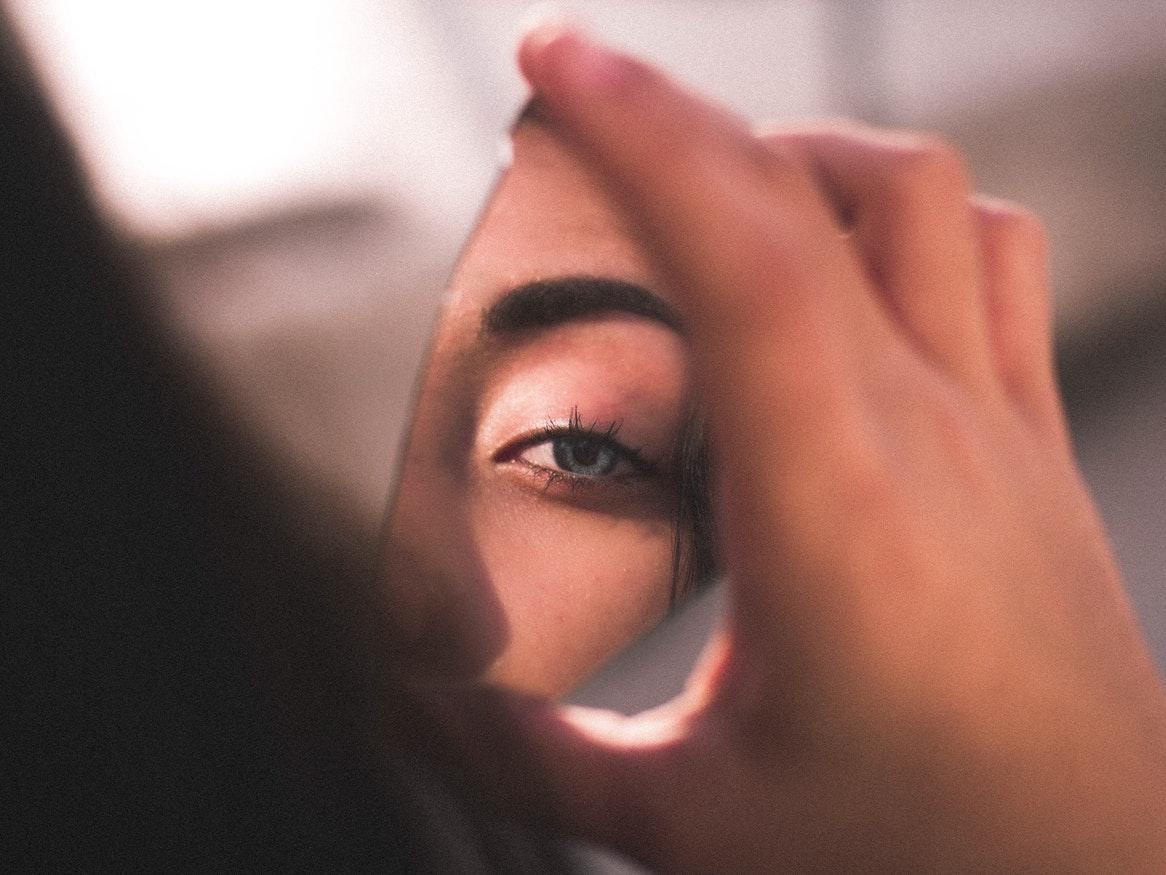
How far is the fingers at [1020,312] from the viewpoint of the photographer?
1.18 ft

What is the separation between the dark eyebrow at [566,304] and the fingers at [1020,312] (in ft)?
0.47

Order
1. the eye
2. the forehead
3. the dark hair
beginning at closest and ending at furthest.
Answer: the dark hair
the forehead
the eye

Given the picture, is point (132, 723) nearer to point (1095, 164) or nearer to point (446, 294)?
point (446, 294)

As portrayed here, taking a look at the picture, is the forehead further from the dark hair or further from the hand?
the dark hair

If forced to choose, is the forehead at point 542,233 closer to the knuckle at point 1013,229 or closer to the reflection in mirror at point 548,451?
the reflection in mirror at point 548,451

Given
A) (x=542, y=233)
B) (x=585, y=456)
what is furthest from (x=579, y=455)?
(x=542, y=233)

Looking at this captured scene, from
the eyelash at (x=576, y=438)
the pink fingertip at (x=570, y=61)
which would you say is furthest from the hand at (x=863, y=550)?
the eyelash at (x=576, y=438)

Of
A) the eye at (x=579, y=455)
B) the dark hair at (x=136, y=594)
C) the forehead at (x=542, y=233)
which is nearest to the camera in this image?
the dark hair at (x=136, y=594)

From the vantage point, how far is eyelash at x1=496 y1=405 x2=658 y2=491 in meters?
0.41

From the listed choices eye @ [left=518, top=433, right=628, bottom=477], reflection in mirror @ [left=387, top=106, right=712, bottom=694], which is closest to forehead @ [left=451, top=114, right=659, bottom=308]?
reflection in mirror @ [left=387, top=106, right=712, bottom=694]

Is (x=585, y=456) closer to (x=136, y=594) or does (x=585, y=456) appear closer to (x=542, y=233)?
(x=542, y=233)

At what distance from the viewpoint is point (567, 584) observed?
1.32 feet

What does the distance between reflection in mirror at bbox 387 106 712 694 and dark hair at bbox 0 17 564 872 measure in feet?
0.30

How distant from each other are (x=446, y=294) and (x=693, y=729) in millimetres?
205
